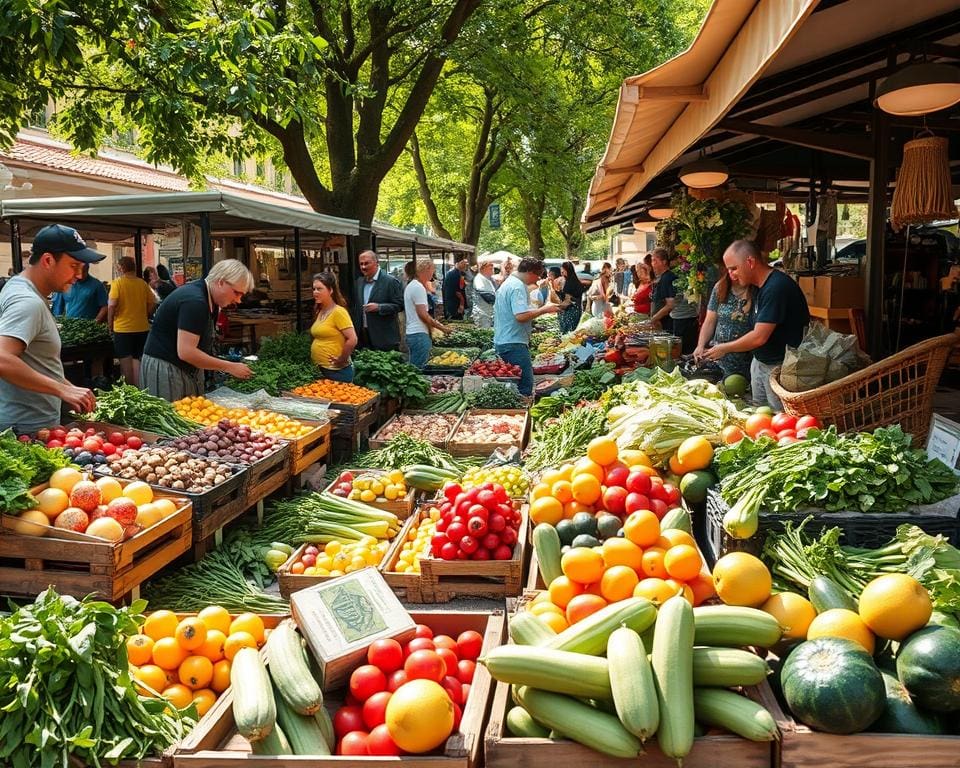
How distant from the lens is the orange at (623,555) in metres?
2.90

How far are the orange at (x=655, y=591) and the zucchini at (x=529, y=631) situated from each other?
32 centimetres

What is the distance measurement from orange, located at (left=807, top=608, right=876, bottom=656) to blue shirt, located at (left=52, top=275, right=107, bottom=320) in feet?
39.1

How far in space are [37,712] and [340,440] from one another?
16.5 ft

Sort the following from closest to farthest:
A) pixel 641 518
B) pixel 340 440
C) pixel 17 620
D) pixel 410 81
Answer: pixel 17 620, pixel 641 518, pixel 340 440, pixel 410 81

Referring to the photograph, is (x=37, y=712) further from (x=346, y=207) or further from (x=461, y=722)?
(x=346, y=207)

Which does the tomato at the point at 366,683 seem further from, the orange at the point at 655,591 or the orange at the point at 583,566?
the orange at the point at 655,591

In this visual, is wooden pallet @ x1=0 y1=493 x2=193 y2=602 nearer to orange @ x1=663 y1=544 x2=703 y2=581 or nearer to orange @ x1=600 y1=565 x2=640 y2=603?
orange @ x1=600 y1=565 x2=640 y2=603

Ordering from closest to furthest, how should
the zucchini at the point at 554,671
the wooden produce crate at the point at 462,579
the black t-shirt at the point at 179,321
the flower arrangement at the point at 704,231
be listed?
the zucchini at the point at 554,671 → the wooden produce crate at the point at 462,579 → the black t-shirt at the point at 179,321 → the flower arrangement at the point at 704,231

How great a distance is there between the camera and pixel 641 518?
3031 millimetres

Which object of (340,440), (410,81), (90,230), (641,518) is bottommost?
(340,440)

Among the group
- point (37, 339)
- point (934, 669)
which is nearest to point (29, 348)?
point (37, 339)

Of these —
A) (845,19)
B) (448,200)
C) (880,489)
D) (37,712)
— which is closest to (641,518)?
(880,489)

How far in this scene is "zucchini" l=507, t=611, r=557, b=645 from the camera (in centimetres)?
248

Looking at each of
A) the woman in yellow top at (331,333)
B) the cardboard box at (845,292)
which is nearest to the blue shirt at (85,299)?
the woman in yellow top at (331,333)
